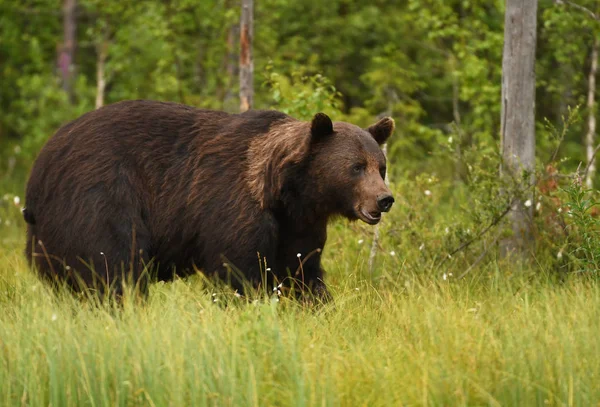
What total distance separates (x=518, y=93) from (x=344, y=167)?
259 centimetres

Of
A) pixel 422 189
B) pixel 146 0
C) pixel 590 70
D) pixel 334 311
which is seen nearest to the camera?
pixel 334 311

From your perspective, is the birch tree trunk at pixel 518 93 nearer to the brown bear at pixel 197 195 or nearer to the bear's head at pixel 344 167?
the brown bear at pixel 197 195

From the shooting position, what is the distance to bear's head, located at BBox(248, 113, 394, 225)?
21.0 ft

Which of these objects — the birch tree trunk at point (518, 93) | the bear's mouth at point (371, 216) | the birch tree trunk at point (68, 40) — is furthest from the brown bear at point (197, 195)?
the birch tree trunk at point (68, 40)

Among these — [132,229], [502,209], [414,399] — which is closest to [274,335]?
[414,399]

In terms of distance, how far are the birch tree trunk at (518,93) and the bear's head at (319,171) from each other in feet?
6.97

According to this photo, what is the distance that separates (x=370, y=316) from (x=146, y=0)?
46.0ft

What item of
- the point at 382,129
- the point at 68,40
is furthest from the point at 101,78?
the point at 382,129

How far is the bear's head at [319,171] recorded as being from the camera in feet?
21.0

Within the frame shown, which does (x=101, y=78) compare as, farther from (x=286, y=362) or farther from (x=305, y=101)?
(x=286, y=362)

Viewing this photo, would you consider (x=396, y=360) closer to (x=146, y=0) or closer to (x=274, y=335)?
(x=274, y=335)

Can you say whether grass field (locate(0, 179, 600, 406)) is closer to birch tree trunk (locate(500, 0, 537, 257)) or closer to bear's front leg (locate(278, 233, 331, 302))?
bear's front leg (locate(278, 233, 331, 302))

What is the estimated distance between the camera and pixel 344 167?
21.0 ft

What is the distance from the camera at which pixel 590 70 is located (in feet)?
49.5
